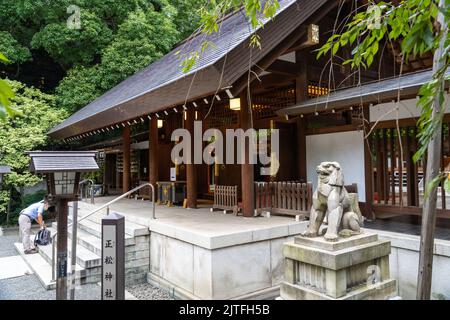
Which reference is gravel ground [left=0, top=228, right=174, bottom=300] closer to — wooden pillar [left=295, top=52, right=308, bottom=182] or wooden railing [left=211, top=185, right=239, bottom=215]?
wooden railing [left=211, top=185, right=239, bottom=215]

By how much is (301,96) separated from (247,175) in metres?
3.05

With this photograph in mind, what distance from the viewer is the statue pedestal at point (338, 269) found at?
154 inches

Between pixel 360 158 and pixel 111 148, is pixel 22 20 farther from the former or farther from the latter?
pixel 360 158

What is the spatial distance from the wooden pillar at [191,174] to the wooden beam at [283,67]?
95.7 inches

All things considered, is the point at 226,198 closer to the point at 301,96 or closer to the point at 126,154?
the point at 301,96

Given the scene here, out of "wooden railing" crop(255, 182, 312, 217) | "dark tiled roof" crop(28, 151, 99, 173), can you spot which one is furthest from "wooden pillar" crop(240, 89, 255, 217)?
"dark tiled roof" crop(28, 151, 99, 173)

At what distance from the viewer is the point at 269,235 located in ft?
19.5

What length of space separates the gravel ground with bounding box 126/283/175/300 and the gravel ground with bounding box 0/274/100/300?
0.66 m

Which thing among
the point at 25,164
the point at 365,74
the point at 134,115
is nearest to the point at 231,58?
the point at 134,115

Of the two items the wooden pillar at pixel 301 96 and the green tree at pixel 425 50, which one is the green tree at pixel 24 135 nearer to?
the wooden pillar at pixel 301 96

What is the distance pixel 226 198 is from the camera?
814 cm

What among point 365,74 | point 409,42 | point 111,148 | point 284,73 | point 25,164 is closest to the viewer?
point 409,42
